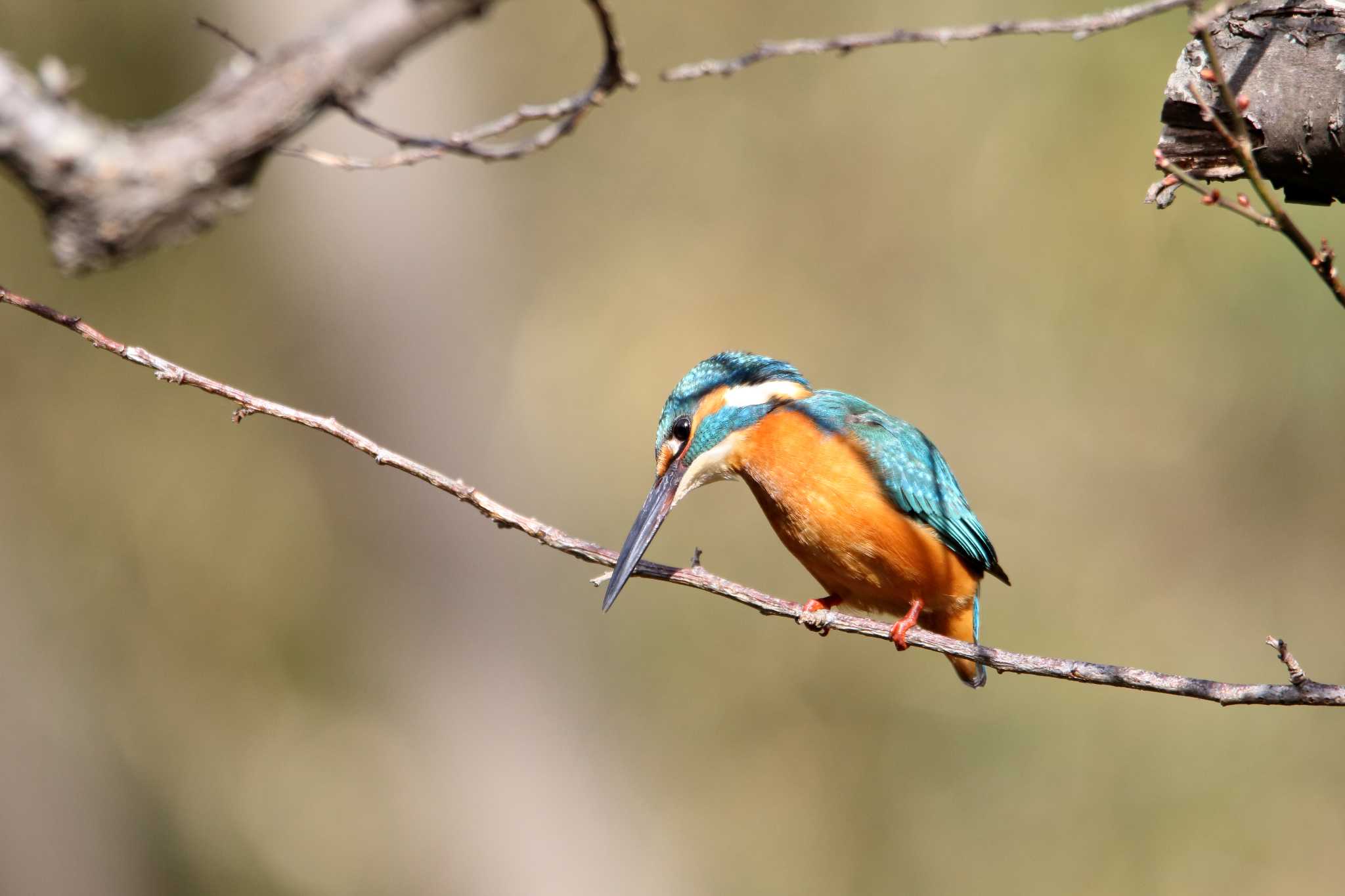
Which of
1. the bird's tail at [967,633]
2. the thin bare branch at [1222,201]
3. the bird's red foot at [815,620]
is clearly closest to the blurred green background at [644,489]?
the bird's tail at [967,633]

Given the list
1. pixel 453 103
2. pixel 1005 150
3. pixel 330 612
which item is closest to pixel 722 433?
pixel 453 103

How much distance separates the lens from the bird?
127 inches

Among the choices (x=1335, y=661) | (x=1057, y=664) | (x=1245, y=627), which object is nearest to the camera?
(x=1057, y=664)

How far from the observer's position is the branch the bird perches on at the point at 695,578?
2064 mm

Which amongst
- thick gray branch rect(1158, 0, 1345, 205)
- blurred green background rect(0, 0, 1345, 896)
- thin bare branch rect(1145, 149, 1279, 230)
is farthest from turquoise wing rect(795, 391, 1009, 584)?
blurred green background rect(0, 0, 1345, 896)

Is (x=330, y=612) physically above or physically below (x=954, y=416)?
below

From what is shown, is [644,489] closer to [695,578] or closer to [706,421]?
[706,421]

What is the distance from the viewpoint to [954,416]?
8500 millimetres

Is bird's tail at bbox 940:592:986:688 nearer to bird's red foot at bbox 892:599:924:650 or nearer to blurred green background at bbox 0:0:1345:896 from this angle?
bird's red foot at bbox 892:599:924:650

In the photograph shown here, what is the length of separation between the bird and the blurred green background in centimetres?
462

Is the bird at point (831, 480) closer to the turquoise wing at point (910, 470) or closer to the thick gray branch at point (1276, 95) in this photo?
the turquoise wing at point (910, 470)

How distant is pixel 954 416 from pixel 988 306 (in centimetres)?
92

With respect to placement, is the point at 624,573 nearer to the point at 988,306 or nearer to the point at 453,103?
the point at 453,103

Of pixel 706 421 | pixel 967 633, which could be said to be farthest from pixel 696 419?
pixel 967 633
